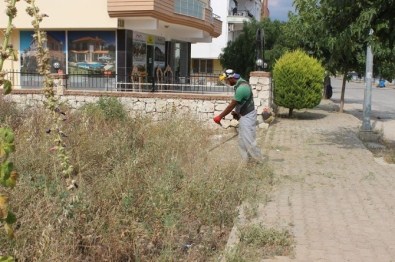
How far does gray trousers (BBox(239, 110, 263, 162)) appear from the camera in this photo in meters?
9.07

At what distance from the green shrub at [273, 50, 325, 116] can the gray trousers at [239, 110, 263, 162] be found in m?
9.48

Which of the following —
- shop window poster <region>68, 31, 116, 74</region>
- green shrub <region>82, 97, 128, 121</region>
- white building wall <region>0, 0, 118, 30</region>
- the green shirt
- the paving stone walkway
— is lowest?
the paving stone walkway

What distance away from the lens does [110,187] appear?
17.9ft

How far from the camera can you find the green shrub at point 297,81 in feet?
60.3

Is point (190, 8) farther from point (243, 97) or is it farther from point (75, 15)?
point (243, 97)

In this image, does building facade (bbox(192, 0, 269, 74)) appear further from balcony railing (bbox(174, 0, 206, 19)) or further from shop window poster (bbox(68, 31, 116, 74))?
shop window poster (bbox(68, 31, 116, 74))

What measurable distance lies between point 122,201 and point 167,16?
1608 centimetres

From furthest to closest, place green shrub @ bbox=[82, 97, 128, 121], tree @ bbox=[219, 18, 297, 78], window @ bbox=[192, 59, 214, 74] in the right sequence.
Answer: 1. window @ bbox=[192, 59, 214, 74]
2. tree @ bbox=[219, 18, 297, 78]
3. green shrub @ bbox=[82, 97, 128, 121]

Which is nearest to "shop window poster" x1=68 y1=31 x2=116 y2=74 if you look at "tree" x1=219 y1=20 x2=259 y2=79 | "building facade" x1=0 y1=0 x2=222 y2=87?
"building facade" x1=0 y1=0 x2=222 y2=87

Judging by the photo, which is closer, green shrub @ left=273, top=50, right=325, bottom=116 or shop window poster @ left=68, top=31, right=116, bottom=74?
green shrub @ left=273, top=50, right=325, bottom=116

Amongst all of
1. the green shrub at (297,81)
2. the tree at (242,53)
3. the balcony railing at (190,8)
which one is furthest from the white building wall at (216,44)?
the green shrub at (297,81)

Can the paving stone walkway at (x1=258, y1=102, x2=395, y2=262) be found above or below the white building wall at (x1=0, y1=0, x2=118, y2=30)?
below

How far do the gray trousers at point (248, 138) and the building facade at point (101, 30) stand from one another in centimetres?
1061

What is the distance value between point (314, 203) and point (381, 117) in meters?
16.5
